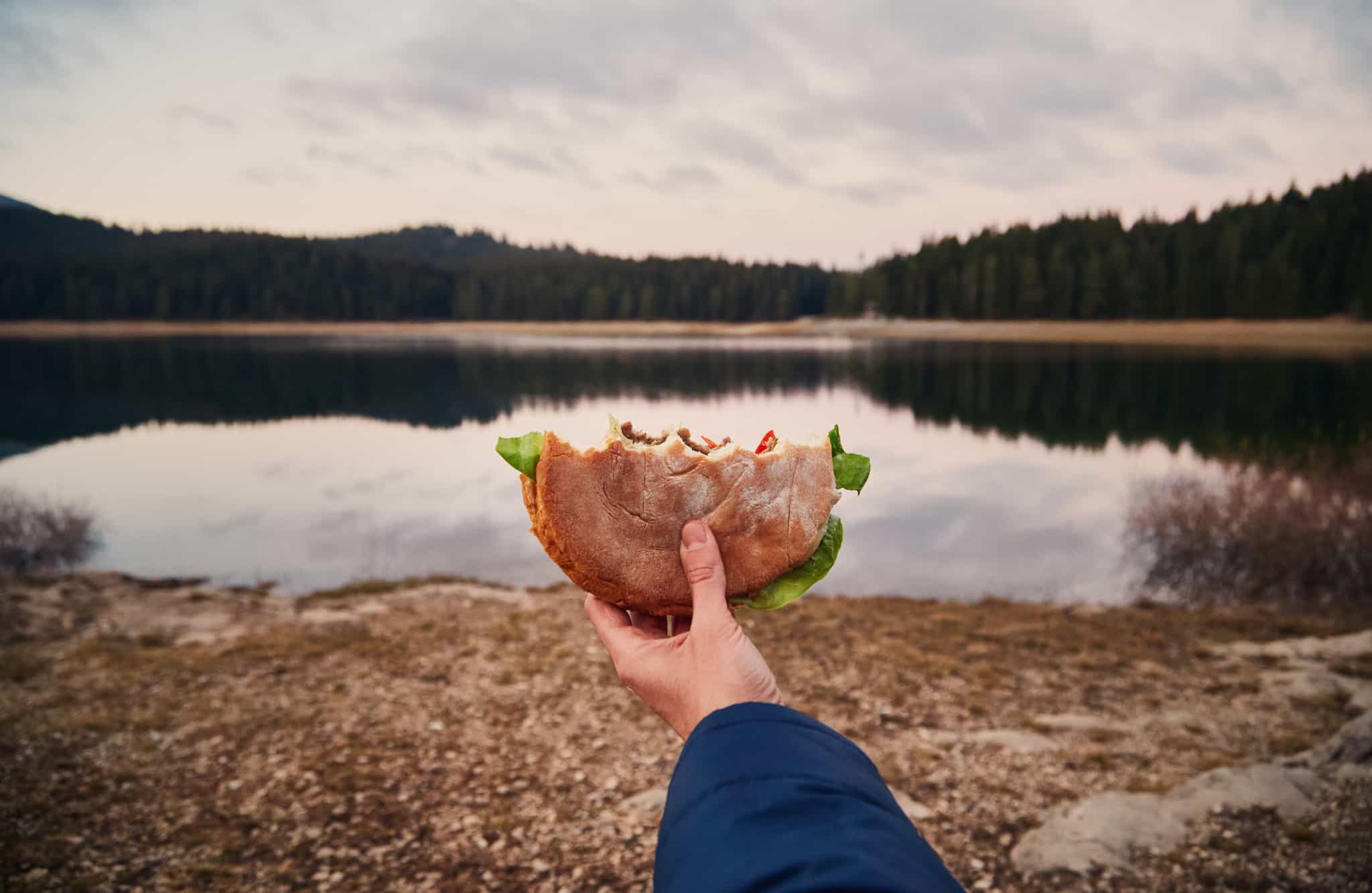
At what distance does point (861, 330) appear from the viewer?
119188 mm

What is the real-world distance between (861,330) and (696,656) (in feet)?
398

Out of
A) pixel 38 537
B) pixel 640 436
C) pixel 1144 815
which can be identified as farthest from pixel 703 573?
pixel 38 537

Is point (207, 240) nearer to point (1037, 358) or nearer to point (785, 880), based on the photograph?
point (1037, 358)

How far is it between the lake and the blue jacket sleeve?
6.36ft

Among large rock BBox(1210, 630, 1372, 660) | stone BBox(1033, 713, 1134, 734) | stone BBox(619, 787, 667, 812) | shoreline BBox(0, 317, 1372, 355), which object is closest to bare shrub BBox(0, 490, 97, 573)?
stone BBox(619, 787, 667, 812)

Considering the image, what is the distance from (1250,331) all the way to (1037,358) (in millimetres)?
21341

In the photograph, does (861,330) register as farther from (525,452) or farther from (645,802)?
(525,452)

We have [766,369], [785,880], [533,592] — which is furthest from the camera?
[766,369]

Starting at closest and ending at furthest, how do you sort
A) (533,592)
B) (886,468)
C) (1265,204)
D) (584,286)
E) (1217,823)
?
(1217,823) < (533,592) < (886,468) < (1265,204) < (584,286)

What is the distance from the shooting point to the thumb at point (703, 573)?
9.45ft

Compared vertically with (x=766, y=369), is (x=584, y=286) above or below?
above

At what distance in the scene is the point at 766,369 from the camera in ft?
261

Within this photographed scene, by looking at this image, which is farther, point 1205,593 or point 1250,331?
point 1250,331

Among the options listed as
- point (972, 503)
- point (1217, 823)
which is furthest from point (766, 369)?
point (1217, 823)
